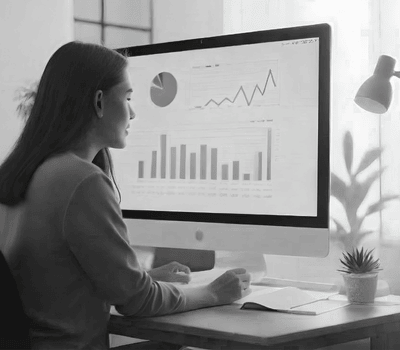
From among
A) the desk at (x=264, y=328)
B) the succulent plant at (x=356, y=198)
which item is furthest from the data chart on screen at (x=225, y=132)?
the succulent plant at (x=356, y=198)

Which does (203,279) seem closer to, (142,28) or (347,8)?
(347,8)

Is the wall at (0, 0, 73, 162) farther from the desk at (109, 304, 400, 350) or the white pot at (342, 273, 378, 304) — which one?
the white pot at (342, 273, 378, 304)

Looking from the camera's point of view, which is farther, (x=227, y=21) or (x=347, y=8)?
(x=227, y=21)

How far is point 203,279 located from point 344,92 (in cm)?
78

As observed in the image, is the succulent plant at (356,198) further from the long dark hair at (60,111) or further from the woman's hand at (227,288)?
the long dark hair at (60,111)

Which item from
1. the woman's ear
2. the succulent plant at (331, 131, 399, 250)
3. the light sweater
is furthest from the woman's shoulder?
the succulent plant at (331, 131, 399, 250)

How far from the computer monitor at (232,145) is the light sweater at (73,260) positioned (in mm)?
372

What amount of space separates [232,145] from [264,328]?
0.53m

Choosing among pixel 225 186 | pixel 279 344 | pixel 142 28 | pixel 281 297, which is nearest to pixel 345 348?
pixel 281 297

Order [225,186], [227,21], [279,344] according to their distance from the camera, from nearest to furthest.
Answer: [279,344]
[225,186]
[227,21]

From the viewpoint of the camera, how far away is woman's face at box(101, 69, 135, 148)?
146 cm

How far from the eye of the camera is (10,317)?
1.19 m

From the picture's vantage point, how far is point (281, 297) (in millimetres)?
1557

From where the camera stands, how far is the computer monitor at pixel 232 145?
5.16 ft
